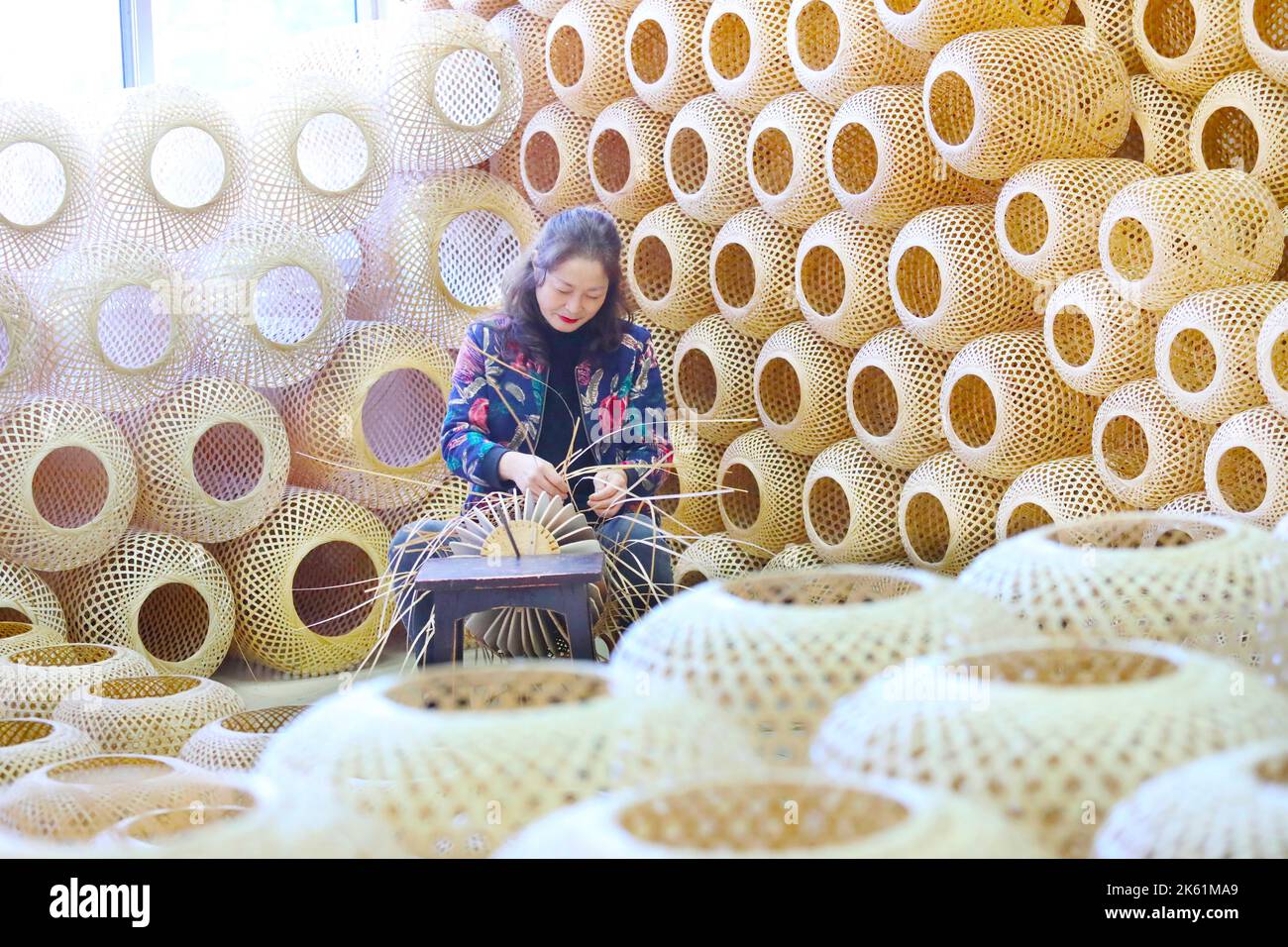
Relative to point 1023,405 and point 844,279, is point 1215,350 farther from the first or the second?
point 844,279

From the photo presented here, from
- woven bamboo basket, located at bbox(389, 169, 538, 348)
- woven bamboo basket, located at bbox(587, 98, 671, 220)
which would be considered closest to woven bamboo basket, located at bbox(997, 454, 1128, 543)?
woven bamboo basket, located at bbox(587, 98, 671, 220)

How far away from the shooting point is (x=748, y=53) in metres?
3.06

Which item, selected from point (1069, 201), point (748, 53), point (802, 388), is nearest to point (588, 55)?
point (748, 53)

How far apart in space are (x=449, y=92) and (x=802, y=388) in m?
1.20

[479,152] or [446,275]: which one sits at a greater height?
[479,152]

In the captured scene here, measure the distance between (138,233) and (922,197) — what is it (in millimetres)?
1675

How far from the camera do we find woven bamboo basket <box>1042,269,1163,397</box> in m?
2.34

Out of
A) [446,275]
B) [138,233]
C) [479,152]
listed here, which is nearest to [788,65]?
[479,152]

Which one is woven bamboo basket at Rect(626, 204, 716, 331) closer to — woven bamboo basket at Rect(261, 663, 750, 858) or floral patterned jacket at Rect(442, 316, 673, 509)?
floral patterned jacket at Rect(442, 316, 673, 509)

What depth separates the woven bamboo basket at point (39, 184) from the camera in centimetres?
285

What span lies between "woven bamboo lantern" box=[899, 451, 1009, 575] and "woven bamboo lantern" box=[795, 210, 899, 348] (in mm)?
323

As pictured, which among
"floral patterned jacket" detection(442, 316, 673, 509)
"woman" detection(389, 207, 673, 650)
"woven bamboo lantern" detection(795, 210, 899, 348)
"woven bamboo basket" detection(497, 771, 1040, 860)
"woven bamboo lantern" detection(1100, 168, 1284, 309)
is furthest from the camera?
"woven bamboo lantern" detection(795, 210, 899, 348)

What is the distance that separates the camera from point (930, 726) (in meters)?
0.91
